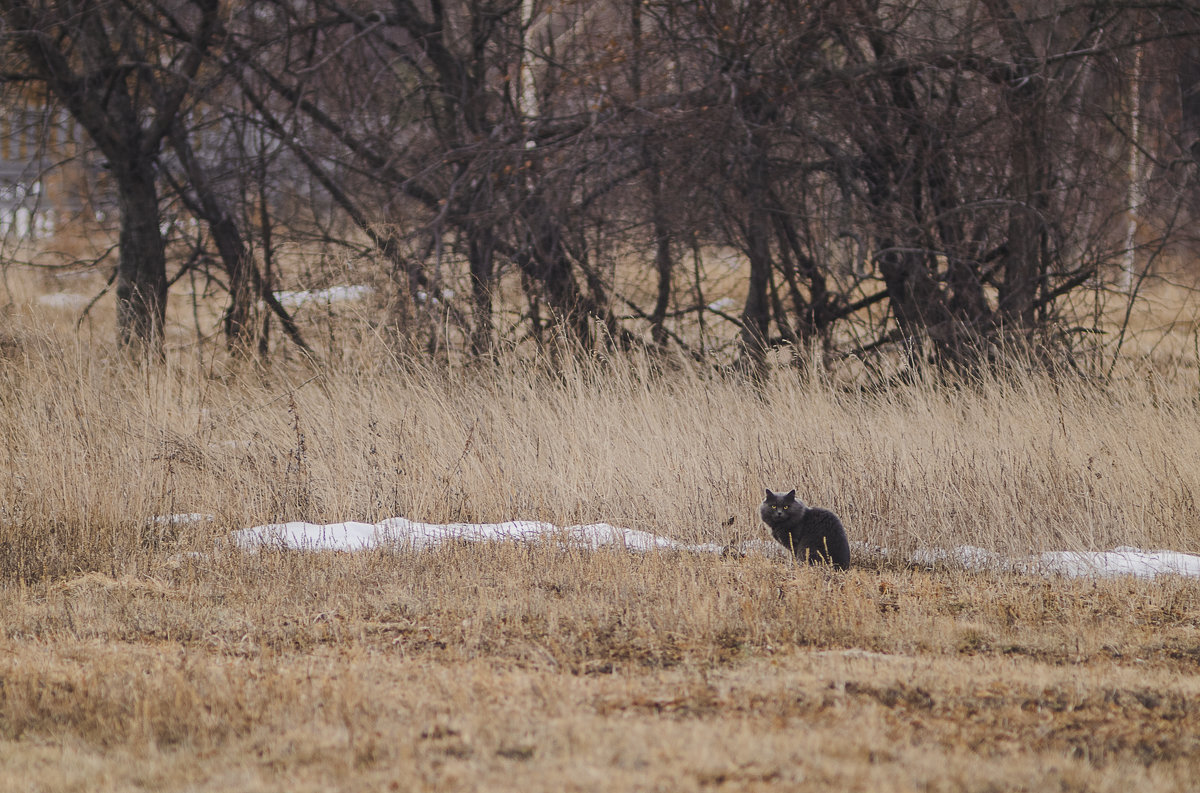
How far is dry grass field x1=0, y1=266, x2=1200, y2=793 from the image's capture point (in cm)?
316

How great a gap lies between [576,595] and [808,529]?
4.76ft

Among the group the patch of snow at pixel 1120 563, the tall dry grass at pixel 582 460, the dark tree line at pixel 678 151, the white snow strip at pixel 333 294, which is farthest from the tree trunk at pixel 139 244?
the patch of snow at pixel 1120 563

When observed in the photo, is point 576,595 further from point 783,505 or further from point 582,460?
point 582,460

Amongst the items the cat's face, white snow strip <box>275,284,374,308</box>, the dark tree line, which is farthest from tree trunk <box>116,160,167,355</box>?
the cat's face

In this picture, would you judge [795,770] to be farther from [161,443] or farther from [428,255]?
[428,255]

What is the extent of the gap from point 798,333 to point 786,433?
123 inches

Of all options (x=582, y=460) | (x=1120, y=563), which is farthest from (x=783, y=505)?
(x=1120, y=563)

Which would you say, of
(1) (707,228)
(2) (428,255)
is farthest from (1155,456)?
(2) (428,255)

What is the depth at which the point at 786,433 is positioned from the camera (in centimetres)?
735

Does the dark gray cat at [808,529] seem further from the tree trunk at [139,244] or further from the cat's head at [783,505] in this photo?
the tree trunk at [139,244]

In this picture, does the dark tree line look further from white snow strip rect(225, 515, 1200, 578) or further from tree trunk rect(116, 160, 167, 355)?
white snow strip rect(225, 515, 1200, 578)

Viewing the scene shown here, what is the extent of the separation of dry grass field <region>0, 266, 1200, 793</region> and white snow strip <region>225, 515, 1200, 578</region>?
0.15 m

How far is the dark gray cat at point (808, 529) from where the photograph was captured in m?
5.62

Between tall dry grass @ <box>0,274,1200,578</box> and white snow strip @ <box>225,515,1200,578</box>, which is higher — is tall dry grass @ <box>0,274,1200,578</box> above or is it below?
above
